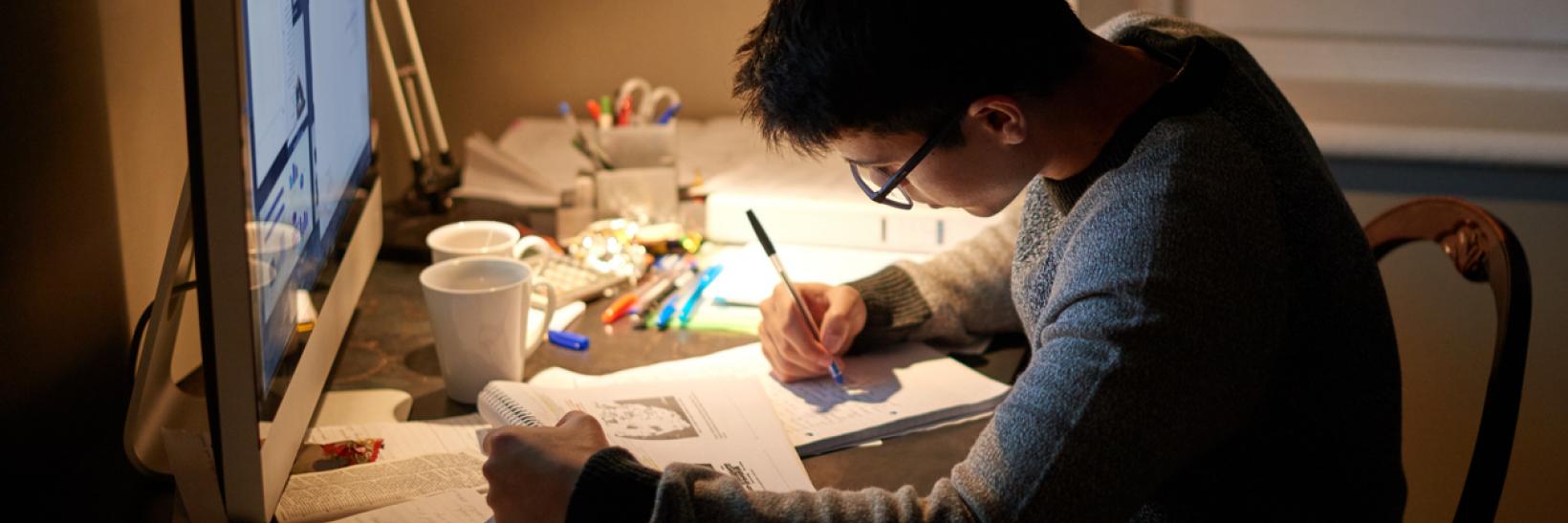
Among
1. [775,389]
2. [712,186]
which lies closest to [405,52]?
[712,186]

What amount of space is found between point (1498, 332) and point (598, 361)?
83cm

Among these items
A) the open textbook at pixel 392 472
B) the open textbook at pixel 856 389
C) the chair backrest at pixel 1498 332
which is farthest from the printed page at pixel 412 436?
the chair backrest at pixel 1498 332

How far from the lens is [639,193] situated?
5.49 ft

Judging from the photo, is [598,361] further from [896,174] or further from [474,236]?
[896,174]

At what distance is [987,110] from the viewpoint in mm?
933

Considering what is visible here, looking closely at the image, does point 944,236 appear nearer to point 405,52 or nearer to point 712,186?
point 712,186

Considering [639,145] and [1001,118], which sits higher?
[1001,118]

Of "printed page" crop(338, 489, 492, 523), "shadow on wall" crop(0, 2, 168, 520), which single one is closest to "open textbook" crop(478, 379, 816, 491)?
"printed page" crop(338, 489, 492, 523)

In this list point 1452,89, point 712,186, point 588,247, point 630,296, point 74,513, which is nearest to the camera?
point 74,513

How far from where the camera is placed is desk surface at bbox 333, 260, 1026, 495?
3.57 feet

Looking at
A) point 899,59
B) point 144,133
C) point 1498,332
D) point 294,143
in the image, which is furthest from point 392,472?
point 1498,332

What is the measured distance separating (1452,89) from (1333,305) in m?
1.19

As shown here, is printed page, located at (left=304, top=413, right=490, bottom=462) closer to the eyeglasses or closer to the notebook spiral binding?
the notebook spiral binding

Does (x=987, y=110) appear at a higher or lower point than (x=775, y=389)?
higher
